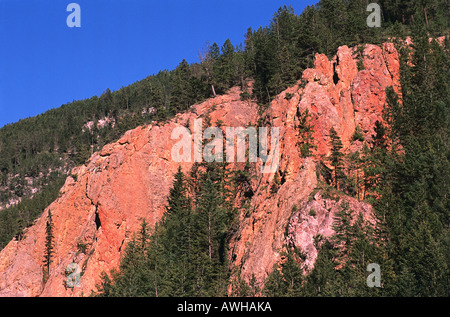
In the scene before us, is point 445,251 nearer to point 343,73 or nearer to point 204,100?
point 343,73

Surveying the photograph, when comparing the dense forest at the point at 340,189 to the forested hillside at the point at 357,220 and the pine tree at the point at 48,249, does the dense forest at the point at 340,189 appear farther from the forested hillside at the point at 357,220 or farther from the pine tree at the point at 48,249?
the pine tree at the point at 48,249

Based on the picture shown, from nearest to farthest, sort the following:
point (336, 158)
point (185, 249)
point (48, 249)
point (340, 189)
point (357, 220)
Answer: point (357, 220) < point (340, 189) < point (336, 158) < point (185, 249) < point (48, 249)

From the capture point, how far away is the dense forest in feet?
136

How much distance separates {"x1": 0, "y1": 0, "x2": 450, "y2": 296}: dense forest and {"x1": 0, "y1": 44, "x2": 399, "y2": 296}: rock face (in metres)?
2.08

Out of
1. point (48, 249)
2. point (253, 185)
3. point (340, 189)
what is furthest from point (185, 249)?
point (48, 249)

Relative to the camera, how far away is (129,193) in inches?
2574

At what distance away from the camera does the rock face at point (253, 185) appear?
160ft

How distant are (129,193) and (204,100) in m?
23.3

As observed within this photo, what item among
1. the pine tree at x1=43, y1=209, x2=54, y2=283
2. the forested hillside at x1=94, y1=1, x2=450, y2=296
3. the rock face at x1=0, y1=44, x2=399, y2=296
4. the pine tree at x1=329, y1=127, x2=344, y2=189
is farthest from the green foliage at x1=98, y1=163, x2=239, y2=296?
the pine tree at x1=43, y1=209, x2=54, y2=283

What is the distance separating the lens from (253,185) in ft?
194

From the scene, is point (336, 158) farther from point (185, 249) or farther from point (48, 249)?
point (48, 249)

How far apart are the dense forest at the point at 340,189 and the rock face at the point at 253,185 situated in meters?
2.08

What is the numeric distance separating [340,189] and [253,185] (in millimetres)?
11531
